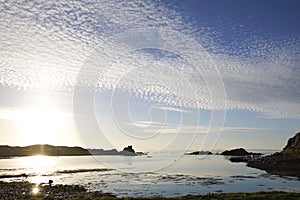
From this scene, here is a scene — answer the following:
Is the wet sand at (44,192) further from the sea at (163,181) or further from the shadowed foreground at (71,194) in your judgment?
the sea at (163,181)

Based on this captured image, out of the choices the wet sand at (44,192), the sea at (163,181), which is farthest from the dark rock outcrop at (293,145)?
the wet sand at (44,192)

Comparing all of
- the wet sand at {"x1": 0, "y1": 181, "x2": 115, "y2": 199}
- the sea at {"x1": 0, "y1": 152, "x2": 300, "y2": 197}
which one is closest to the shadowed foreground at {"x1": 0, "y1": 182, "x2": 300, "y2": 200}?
the wet sand at {"x1": 0, "y1": 181, "x2": 115, "y2": 199}

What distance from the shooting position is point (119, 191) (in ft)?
171

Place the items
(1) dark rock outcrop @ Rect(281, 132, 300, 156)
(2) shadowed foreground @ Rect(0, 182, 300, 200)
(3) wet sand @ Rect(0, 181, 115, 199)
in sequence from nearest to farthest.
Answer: (2) shadowed foreground @ Rect(0, 182, 300, 200), (3) wet sand @ Rect(0, 181, 115, 199), (1) dark rock outcrop @ Rect(281, 132, 300, 156)

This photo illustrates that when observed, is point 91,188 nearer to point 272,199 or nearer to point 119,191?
point 119,191

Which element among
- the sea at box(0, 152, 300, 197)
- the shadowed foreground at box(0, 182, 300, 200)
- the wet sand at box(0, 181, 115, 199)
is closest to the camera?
the shadowed foreground at box(0, 182, 300, 200)

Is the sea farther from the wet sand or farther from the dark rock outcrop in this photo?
the dark rock outcrop

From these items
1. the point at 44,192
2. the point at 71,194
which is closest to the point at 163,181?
the point at 71,194

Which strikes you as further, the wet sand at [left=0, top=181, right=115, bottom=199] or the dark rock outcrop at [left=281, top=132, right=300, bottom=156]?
the dark rock outcrop at [left=281, top=132, right=300, bottom=156]

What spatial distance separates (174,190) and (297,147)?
12850 cm

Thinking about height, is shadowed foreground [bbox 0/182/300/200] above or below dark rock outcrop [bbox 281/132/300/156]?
below

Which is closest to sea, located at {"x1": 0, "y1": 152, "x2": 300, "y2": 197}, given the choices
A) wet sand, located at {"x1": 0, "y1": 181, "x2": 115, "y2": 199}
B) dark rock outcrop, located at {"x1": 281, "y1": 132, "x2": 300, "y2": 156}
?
wet sand, located at {"x1": 0, "y1": 181, "x2": 115, "y2": 199}

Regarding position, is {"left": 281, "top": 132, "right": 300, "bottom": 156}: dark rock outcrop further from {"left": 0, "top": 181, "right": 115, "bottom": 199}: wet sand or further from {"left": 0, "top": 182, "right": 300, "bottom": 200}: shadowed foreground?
{"left": 0, "top": 181, "right": 115, "bottom": 199}: wet sand

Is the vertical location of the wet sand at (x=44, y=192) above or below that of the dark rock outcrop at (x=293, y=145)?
below
